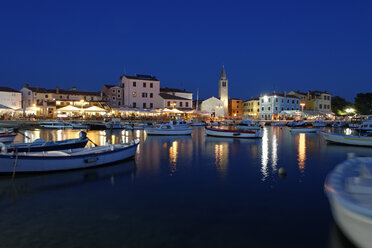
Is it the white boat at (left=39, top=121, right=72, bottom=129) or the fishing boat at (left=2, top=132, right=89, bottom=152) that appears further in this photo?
the white boat at (left=39, top=121, right=72, bottom=129)

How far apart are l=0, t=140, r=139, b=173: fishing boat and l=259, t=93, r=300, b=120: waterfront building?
7216 centimetres

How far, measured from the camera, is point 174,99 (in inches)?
2562

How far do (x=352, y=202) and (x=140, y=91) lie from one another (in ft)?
198

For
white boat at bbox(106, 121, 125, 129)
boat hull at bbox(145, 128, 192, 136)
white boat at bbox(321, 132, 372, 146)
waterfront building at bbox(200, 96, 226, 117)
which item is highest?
waterfront building at bbox(200, 96, 226, 117)

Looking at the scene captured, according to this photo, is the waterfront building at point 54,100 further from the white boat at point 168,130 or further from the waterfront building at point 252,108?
the waterfront building at point 252,108

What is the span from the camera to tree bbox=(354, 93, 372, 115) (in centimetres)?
8175

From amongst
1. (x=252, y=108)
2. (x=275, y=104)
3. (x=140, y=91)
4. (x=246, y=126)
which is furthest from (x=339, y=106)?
(x=140, y=91)

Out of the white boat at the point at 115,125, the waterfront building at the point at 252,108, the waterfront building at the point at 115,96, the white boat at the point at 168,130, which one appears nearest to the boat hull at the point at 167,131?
the white boat at the point at 168,130

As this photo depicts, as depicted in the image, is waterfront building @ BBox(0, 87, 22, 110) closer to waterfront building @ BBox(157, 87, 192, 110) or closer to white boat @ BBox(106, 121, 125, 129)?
white boat @ BBox(106, 121, 125, 129)

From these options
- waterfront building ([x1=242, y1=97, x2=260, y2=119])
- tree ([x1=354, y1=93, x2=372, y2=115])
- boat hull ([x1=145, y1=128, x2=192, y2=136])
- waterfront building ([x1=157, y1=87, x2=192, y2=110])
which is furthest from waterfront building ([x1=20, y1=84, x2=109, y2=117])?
tree ([x1=354, y1=93, x2=372, y2=115])

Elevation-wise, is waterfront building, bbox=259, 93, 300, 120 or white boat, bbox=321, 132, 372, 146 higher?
waterfront building, bbox=259, 93, 300, 120

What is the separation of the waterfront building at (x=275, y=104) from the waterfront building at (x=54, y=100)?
162ft

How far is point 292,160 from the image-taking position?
1711 cm

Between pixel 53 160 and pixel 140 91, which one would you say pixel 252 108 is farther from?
pixel 53 160
